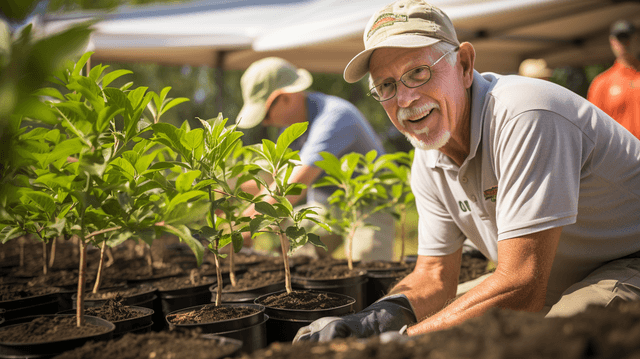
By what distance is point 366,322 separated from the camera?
1.36 metres

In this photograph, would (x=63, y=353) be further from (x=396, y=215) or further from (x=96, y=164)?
(x=396, y=215)

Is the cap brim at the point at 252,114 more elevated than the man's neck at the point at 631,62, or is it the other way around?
the man's neck at the point at 631,62

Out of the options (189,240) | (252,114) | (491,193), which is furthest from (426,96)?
(252,114)

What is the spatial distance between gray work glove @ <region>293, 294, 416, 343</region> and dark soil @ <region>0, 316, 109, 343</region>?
0.53 m

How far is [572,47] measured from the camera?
5129 millimetres

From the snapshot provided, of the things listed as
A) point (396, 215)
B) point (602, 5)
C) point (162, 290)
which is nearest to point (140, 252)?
point (162, 290)

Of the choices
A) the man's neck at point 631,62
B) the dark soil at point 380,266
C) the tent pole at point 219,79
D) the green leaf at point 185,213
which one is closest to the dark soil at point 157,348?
the green leaf at point 185,213

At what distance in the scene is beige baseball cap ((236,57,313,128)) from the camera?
321 cm

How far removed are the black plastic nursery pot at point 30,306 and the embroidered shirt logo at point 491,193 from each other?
5.78 feet

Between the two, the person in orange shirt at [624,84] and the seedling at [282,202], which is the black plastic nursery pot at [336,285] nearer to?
the seedling at [282,202]

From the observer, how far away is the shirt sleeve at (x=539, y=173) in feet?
4.08

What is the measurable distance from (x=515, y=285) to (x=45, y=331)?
4.13 ft

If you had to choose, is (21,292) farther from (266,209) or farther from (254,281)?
(266,209)

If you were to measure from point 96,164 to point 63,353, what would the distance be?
42 centimetres
